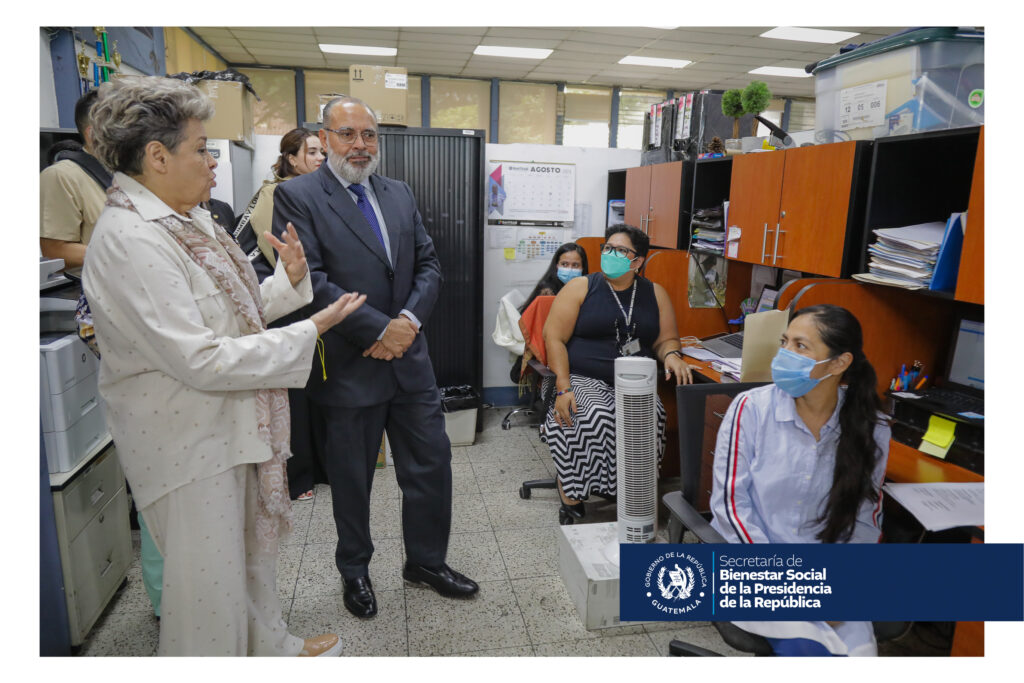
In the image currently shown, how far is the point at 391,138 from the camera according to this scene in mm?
3371

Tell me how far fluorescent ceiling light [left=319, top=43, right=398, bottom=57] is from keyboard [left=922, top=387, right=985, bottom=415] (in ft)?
20.4

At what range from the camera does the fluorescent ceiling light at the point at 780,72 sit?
7336mm

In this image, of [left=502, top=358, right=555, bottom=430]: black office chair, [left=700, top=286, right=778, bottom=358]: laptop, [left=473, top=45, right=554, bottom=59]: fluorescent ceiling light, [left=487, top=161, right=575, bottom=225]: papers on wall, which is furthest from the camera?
[left=473, top=45, right=554, bottom=59]: fluorescent ceiling light

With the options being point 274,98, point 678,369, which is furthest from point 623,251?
point 274,98

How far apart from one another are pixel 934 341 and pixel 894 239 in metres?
0.35

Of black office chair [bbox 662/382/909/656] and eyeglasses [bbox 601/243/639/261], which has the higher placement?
eyeglasses [bbox 601/243/639/261]

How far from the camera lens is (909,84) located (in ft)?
5.54

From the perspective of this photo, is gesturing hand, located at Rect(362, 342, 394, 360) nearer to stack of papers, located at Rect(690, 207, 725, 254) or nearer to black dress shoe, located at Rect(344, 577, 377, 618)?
black dress shoe, located at Rect(344, 577, 377, 618)

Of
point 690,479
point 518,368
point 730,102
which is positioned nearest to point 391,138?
point 518,368

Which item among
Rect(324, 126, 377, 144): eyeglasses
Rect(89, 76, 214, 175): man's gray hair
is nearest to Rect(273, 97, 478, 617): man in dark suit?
Rect(324, 126, 377, 144): eyeglasses

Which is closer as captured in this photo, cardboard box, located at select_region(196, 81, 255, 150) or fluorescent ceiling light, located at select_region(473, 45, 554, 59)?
cardboard box, located at select_region(196, 81, 255, 150)

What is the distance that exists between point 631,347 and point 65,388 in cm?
179

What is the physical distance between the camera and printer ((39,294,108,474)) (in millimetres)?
1607

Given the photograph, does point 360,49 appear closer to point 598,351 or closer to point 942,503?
point 598,351
